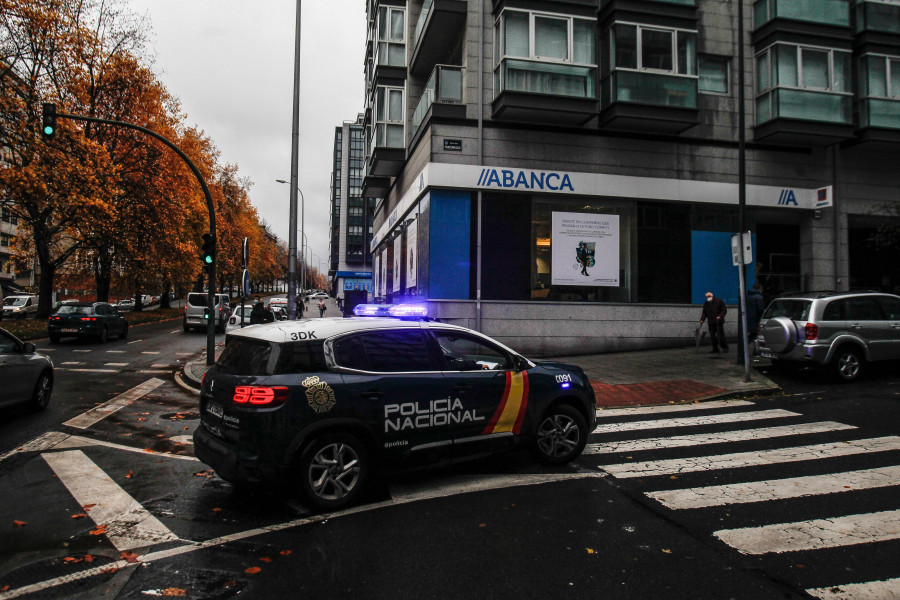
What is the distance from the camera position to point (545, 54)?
15.5 m

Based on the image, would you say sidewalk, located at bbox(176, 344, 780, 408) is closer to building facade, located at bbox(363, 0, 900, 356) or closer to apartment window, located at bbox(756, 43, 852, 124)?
building facade, located at bbox(363, 0, 900, 356)

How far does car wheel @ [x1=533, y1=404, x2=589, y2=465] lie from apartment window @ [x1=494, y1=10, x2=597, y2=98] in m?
11.7

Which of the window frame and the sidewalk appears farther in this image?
the window frame

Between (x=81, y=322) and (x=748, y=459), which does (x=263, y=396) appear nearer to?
(x=748, y=459)

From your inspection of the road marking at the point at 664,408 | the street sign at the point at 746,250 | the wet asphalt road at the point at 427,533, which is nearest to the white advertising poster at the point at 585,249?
the street sign at the point at 746,250

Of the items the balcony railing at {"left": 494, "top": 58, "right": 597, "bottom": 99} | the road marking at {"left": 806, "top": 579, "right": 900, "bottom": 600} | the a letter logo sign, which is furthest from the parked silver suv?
the balcony railing at {"left": 494, "top": 58, "right": 597, "bottom": 99}

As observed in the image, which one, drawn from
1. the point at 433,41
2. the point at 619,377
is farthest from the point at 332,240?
the point at 619,377

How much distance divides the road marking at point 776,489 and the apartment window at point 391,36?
1984 centimetres

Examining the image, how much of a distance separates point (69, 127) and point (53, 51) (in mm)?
3986

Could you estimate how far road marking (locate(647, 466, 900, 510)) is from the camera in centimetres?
470

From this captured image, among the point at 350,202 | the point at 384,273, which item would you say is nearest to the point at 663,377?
the point at 384,273

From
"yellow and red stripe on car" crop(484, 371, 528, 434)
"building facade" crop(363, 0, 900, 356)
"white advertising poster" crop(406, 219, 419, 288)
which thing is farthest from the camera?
"white advertising poster" crop(406, 219, 419, 288)

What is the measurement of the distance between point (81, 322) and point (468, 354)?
18.9 m

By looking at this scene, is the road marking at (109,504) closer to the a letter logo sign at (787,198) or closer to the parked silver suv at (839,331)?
the parked silver suv at (839,331)
